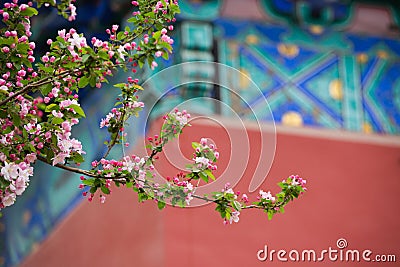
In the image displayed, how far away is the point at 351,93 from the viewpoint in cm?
546

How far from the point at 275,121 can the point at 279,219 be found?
636 mm

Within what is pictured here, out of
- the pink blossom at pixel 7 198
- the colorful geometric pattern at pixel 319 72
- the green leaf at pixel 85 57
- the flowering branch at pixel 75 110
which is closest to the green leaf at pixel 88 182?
the flowering branch at pixel 75 110

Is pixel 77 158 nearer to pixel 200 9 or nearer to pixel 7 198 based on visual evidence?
pixel 7 198

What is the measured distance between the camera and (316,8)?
18.4 ft

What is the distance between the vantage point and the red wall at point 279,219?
4.66 metres

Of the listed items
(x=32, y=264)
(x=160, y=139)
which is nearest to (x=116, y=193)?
(x=32, y=264)

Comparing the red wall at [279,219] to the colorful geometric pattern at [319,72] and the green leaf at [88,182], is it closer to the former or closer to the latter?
the colorful geometric pattern at [319,72]

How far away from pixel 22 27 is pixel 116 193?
2.26m

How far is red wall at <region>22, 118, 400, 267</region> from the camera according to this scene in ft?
15.3

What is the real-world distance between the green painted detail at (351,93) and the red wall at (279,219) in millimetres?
126

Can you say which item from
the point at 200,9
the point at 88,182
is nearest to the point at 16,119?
the point at 88,182

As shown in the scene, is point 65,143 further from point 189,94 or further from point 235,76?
point 235,76

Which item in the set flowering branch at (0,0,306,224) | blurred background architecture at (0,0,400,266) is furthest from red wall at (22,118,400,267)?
flowering branch at (0,0,306,224)

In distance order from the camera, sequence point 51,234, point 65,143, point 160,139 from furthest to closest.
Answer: point 51,234 < point 160,139 < point 65,143
